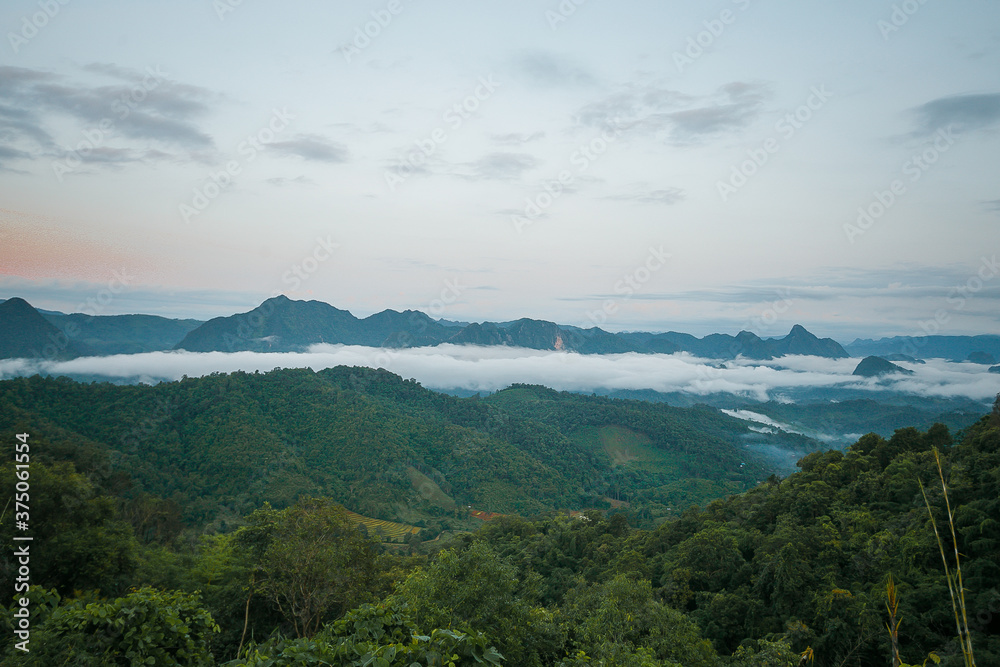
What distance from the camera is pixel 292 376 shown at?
418 feet

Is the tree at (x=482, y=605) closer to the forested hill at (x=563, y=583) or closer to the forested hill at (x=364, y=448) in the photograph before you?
the forested hill at (x=563, y=583)

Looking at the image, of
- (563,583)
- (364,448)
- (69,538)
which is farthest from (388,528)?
(69,538)

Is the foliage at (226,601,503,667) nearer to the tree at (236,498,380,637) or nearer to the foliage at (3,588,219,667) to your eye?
the foliage at (3,588,219,667)

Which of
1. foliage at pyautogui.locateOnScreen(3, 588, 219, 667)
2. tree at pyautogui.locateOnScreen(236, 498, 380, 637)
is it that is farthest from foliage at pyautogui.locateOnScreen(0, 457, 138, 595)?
foliage at pyautogui.locateOnScreen(3, 588, 219, 667)

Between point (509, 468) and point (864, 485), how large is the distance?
97307mm

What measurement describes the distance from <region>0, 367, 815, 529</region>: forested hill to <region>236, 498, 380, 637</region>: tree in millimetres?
47300

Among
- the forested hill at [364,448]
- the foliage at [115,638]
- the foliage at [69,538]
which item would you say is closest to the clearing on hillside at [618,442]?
Answer: the forested hill at [364,448]

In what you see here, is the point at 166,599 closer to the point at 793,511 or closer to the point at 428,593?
the point at 428,593

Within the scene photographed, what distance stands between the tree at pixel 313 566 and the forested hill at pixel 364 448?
47.3m

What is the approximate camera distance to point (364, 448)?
370 ft

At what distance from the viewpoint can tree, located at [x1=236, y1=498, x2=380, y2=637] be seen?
18.1 m

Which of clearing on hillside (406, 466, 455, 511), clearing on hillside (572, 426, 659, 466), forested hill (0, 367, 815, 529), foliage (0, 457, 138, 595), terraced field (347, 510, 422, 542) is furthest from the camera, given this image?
clearing on hillside (572, 426, 659, 466)

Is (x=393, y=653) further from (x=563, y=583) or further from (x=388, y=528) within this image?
(x=388, y=528)

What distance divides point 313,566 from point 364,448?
324ft
